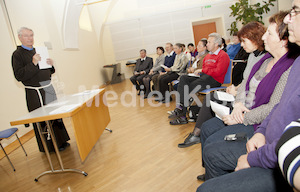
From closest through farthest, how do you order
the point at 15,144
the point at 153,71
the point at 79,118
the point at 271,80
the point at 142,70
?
the point at 271,80 → the point at 79,118 → the point at 15,144 → the point at 153,71 → the point at 142,70

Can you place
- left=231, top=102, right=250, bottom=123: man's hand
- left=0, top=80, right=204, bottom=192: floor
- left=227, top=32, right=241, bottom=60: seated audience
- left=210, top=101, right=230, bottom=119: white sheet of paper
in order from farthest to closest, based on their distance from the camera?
left=227, top=32, right=241, bottom=60: seated audience, left=0, top=80, right=204, bottom=192: floor, left=210, top=101, right=230, bottom=119: white sheet of paper, left=231, top=102, right=250, bottom=123: man's hand

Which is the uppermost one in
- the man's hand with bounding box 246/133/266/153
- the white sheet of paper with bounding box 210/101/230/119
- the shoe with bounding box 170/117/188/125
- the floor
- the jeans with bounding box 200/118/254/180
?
the white sheet of paper with bounding box 210/101/230/119

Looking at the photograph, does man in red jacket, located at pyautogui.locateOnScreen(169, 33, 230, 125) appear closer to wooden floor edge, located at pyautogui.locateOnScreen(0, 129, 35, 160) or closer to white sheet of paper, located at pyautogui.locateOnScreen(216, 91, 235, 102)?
white sheet of paper, located at pyautogui.locateOnScreen(216, 91, 235, 102)

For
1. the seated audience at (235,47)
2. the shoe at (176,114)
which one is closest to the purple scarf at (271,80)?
the shoe at (176,114)

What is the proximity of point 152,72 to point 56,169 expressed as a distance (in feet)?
13.5

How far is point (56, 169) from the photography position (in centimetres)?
259

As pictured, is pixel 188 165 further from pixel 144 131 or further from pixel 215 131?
pixel 144 131

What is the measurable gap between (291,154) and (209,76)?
297cm

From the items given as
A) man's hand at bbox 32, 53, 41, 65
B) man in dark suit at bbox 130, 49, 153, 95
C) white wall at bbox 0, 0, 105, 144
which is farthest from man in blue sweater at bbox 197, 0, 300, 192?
→ man in dark suit at bbox 130, 49, 153, 95

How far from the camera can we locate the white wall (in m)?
3.76

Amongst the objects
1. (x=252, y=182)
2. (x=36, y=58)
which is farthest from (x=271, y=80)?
(x=36, y=58)

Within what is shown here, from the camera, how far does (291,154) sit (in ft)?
1.86

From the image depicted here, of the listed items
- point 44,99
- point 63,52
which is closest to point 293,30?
point 44,99

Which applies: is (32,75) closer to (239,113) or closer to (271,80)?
(239,113)
